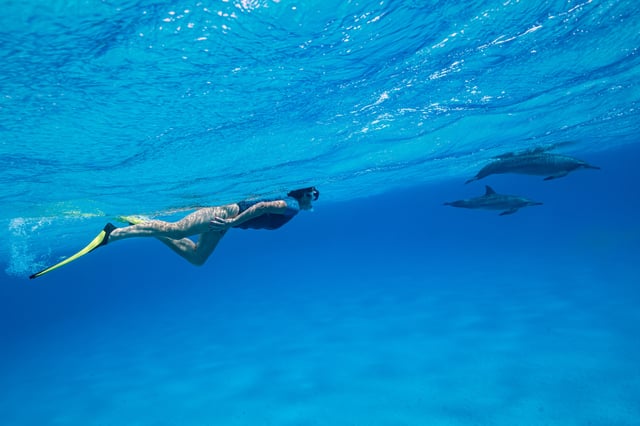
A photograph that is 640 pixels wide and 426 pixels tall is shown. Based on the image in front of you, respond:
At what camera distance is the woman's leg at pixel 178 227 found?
7355 mm

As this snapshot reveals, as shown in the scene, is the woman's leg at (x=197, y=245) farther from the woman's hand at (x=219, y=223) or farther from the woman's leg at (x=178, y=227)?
the woman's hand at (x=219, y=223)

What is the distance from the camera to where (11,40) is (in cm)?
485

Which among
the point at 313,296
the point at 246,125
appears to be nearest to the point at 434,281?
the point at 313,296

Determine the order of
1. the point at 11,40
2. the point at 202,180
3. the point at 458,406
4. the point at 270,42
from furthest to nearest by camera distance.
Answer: the point at 202,180 < the point at 458,406 < the point at 270,42 < the point at 11,40

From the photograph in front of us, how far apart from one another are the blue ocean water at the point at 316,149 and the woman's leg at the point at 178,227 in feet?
8.25

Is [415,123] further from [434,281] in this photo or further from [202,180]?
[434,281]

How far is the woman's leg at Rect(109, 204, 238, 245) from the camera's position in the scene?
736 centimetres

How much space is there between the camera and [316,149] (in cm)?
1386

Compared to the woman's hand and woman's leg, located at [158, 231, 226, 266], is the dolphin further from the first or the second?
woman's leg, located at [158, 231, 226, 266]

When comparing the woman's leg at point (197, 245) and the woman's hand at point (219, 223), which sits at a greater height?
the woman's hand at point (219, 223)

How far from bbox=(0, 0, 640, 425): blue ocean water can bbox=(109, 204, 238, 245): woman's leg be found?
2.52 m

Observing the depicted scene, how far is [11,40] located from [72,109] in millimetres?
2397

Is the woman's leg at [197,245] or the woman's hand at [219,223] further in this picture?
the woman's leg at [197,245]

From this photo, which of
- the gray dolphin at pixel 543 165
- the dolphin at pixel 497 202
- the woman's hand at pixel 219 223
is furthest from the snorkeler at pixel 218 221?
the gray dolphin at pixel 543 165
